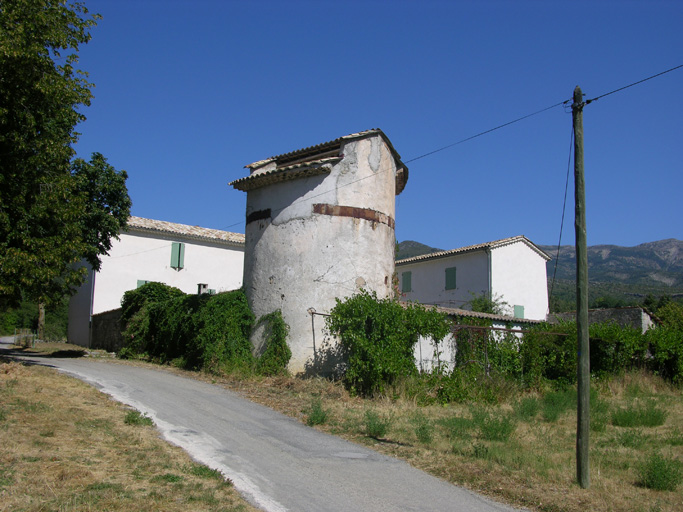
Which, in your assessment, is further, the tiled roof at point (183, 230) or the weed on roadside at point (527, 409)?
the tiled roof at point (183, 230)

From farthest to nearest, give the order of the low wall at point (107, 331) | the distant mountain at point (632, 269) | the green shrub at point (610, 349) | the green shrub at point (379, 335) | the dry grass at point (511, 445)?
the distant mountain at point (632, 269)
the low wall at point (107, 331)
the green shrub at point (610, 349)
the green shrub at point (379, 335)
the dry grass at point (511, 445)

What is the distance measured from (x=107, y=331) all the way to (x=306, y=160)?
1658cm

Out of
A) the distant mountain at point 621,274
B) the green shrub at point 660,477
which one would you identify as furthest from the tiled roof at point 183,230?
the distant mountain at point 621,274

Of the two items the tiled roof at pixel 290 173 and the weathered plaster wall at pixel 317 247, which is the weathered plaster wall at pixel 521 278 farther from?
the tiled roof at pixel 290 173

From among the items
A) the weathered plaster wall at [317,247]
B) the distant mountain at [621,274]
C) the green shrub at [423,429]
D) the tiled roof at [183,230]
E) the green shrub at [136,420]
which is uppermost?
the distant mountain at [621,274]

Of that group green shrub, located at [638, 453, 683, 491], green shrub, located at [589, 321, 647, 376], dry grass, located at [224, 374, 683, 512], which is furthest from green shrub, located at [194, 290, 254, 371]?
green shrub, located at [589, 321, 647, 376]

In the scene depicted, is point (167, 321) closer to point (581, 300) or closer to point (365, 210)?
point (365, 210)

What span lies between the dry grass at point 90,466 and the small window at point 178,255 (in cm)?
2346

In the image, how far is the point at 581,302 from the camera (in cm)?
803

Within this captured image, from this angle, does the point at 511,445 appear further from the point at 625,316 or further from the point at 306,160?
the point at 625,316

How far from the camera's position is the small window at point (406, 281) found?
3616 cm

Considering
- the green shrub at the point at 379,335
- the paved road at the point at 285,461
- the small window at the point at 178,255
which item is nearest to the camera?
the paved road at the point at 285,461

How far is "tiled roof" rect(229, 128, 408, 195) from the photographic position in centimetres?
1666

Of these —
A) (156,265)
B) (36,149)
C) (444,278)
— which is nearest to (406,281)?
(444,278)
